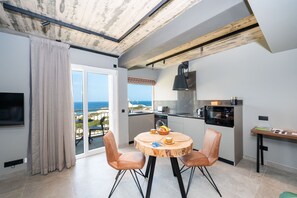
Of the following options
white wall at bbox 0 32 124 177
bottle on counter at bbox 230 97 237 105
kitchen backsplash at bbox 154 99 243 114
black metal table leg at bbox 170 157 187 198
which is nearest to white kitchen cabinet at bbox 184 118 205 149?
kitchen backsplash at bbox 154 99 243 114

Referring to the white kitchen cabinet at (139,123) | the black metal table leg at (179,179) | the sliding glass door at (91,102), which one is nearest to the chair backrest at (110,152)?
the black metal table leg at (179,179)

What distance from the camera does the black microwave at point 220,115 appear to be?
282 cm

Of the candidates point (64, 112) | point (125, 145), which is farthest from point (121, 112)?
point (64, 112)

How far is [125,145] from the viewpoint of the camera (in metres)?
3.96

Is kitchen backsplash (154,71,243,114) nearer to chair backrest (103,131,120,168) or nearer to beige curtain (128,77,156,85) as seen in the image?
beige curtain (128,77,156,85)

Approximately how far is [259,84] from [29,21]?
14.6 ft

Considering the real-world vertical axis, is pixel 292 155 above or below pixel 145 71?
below

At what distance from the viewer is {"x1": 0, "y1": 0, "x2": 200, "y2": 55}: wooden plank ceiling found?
1.73 m

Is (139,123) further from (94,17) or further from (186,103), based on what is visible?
(94,17)

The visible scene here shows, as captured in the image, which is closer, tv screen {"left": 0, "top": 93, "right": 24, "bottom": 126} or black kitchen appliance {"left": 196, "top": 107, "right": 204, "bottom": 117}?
tv screen {"left": 0, "top": 93, "right": 24, "bottom": 126}

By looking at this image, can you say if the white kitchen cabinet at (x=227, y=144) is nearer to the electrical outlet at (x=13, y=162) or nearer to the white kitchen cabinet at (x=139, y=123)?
the white kitchen cabinet at (x=139, y=123)

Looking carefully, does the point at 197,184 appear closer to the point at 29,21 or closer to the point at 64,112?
the point at 64,112

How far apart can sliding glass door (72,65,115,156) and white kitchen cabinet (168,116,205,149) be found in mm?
1867

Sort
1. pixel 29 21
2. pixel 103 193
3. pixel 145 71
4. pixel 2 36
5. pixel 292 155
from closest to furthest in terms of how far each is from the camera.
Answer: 1. pixel 103 193
2. pixel 29 21
3. pixel 2 36
4. pixel 292 155
5. pixel 145 71
